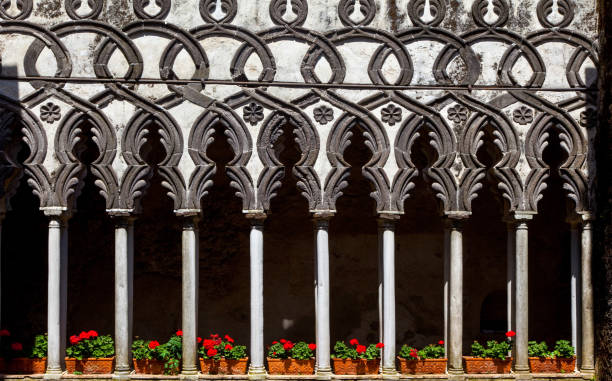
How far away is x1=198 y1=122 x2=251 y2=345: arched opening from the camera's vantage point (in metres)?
19.2

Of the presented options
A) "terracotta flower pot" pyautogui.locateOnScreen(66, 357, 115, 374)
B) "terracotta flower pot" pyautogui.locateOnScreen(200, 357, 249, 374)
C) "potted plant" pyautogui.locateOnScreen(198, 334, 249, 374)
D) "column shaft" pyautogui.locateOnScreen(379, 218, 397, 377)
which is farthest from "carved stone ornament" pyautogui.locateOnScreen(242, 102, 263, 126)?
"terracotta flower pot" pyautogui.locateOnScreen(66, 357, 115, 374)

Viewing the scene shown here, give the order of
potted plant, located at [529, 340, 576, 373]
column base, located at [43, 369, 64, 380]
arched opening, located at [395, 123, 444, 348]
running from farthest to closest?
arched opening, located at [395, 123, 444, 348], potted plant, located at [529, 340, 576, 373], column base, located at [43, 369, 64, 380]

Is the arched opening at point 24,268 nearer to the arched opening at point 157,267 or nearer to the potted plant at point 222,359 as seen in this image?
the arched opening at point 157,267

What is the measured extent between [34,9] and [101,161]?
267 centimetres

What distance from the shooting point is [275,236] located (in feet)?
64.4

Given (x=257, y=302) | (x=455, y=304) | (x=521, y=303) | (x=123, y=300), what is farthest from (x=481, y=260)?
(x=123, y=300)

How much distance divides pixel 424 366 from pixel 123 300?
492 centimetres

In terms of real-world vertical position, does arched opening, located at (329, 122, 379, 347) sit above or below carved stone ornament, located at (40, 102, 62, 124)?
below

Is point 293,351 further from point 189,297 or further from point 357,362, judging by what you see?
point 189,297

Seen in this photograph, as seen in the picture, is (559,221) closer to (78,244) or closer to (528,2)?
(528,2)

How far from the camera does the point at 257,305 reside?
15.9m

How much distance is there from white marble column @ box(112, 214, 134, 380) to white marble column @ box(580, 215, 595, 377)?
728 cm

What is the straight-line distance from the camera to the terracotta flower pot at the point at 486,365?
16125 millimetres

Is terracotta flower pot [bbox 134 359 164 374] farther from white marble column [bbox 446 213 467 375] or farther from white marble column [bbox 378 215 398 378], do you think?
white marble column [bbox 446 213 467 375]
